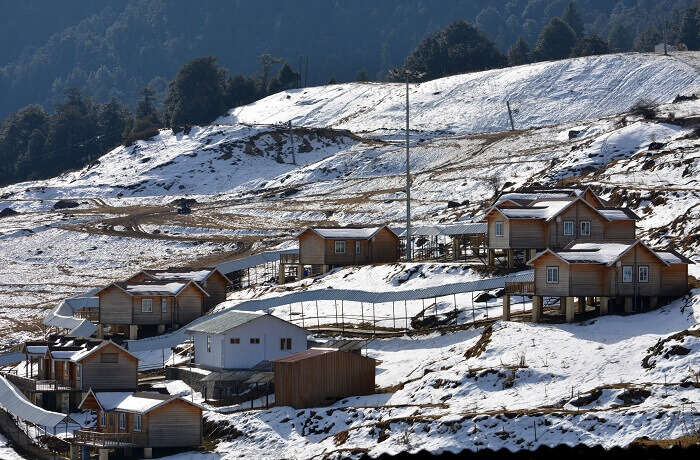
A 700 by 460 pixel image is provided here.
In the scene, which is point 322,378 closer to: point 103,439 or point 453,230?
point 103,439

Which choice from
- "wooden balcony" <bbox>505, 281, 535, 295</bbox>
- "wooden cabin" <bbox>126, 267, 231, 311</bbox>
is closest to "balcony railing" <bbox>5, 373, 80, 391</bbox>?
"wooden cabin" <bbox>126, 267, 231, 311</bbox>

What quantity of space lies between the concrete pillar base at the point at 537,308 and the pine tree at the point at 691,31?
138 metres

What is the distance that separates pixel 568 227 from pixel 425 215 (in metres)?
30.1

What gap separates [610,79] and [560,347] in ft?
358

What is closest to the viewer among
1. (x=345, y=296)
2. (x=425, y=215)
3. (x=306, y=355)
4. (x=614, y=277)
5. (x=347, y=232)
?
(x=306, y=355)

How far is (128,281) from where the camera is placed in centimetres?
8156

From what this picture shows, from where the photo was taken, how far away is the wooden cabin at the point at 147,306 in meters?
79.5

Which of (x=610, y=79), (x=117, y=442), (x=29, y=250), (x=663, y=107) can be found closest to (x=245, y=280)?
(x=29, y=250)

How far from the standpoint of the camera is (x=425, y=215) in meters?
105

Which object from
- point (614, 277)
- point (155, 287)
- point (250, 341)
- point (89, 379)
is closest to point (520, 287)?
point (614, 277)

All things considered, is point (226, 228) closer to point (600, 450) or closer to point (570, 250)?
point (570, 250)

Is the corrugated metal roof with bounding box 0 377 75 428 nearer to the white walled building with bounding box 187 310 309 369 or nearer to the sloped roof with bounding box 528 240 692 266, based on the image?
the white walled building with bounding box 187 310 309 369

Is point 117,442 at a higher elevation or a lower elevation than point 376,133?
lower

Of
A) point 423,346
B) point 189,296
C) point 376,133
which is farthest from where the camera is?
point 376,133
